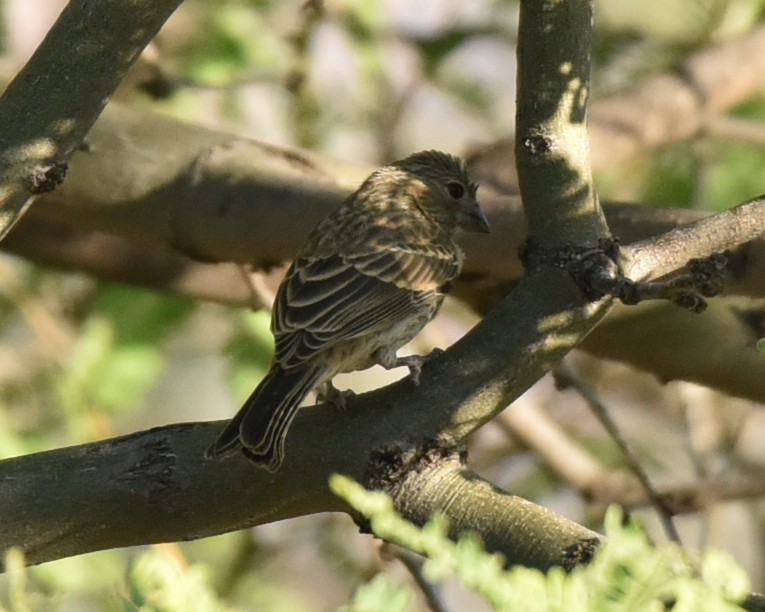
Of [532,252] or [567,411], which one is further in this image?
[567,411]

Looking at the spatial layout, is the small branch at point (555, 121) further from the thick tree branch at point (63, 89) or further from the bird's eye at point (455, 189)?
the bird's eye at point (455, 189)

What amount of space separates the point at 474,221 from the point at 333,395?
116 cm

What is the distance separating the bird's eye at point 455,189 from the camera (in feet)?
14.1

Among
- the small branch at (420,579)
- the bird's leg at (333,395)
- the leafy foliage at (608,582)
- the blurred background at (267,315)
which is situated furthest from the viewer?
the blurred background at (267,315)

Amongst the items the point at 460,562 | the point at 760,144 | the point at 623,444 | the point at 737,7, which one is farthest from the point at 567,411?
the point at 460,562

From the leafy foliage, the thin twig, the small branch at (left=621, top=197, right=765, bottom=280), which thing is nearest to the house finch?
the thin twig

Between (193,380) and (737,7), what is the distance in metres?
3.73

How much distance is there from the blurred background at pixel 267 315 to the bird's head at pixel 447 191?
2.05 feet

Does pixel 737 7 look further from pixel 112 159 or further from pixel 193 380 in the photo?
pixel 193 380

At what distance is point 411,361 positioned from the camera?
9.29 ft

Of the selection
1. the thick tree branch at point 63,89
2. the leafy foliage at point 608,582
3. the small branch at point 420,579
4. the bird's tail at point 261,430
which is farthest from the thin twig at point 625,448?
the leafy foliage at point 608,582

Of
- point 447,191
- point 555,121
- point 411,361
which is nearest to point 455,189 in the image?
point 447,191

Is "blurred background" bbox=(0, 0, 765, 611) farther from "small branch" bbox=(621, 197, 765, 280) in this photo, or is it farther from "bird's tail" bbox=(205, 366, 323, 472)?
"small branch" bbox=(621, 197, 765, 280)

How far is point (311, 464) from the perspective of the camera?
2494mm
